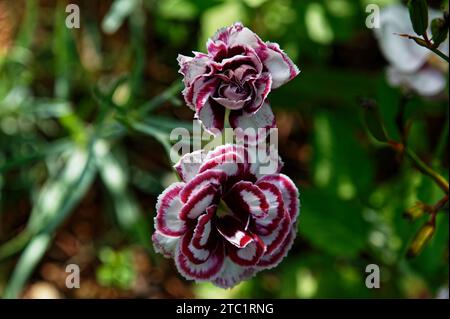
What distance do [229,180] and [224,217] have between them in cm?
7

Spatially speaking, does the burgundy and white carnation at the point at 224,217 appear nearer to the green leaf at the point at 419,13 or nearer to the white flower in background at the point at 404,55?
the green leaf at the point at 419,13

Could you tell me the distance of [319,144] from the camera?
1.82 meters

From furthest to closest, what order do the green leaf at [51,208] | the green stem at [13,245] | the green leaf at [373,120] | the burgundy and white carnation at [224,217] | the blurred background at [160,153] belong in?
1. the green stem at [13,245]
2. the blurred background at [160,153]
3. the green leaf at [51,208]
4. the green leaf at [373,120]
5. the burgundy and white carnation at [224,217]

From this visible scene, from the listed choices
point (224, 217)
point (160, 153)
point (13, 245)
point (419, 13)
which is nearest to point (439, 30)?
point (419, 13)

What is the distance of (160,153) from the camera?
216 cm

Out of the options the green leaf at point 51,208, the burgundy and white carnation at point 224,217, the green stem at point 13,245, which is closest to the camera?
the burgundy and white carnation at point 224,217

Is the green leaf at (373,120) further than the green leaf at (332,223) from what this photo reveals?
No

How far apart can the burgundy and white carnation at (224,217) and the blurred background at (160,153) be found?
418 mm

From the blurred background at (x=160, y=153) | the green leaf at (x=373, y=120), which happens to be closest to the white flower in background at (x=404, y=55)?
the blurred background at (x=160, y=153)

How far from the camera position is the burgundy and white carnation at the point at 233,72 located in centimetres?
106

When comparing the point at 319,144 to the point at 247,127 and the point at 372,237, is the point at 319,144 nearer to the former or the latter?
the point at 372,237

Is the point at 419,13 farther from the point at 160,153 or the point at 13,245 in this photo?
the point at 13,245

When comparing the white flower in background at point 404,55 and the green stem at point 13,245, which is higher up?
the white flower in background at point 404,55
